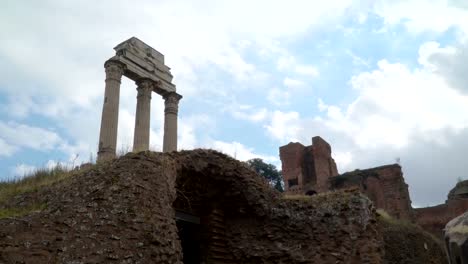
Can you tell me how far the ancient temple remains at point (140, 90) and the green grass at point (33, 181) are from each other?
4365 millimetres

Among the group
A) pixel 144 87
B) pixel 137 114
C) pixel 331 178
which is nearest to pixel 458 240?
pixel 137 114

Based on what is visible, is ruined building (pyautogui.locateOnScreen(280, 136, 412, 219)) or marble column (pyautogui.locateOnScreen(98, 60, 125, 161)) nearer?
marble column (pyautogui.locateOnScreen(98, 60, 125, 161))

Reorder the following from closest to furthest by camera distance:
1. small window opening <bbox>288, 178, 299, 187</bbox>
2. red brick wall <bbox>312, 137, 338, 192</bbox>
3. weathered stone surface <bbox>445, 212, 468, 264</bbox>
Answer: weathered stone surface <bbox>445, 212, 468, 264</bbox>
red brick wall <bbox>312, 137, 338, 192</bbox>
small window opening <bbox>288, 178, 299, 187</bbox>

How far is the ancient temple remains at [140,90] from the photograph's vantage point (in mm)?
13961

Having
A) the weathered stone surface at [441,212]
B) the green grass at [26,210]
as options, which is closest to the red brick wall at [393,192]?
the weathered stone surface at [441,212]

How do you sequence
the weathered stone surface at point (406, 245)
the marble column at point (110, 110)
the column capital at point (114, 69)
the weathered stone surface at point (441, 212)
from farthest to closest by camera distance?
the weathered stone surface at point (441, 212)
the column capital at point (114, 69)
the marble column at point (110, 110)
the weathered stone surface at point (406, 245)

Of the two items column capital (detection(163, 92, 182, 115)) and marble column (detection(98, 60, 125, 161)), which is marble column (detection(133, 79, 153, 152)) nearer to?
column capital (detection(163, 92, 182, 115))

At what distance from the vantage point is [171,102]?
16688 millimetres

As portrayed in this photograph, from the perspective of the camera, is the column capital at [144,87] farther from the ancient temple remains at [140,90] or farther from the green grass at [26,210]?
the green grass at [26,210]

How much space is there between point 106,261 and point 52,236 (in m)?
0.69

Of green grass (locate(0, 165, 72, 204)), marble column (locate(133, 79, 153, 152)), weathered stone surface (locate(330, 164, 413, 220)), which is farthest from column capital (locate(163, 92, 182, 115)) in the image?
weathered stone surface (locate(330, 164, 413, 220))

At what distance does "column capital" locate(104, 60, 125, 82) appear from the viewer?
14609 millimetres

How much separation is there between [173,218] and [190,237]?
255 cm

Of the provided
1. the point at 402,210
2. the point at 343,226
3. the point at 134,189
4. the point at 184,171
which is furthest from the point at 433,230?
the point at 134,189
